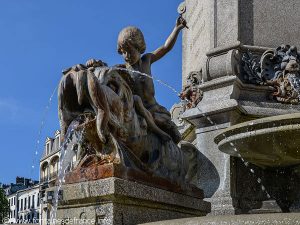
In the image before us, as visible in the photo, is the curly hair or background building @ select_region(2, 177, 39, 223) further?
background building @ select_region(2, 177, 39, 223)

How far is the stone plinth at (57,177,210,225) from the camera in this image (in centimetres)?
538

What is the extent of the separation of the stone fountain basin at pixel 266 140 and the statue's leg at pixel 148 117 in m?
1.20

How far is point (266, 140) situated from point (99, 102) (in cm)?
263

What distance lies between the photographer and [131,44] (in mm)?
6961

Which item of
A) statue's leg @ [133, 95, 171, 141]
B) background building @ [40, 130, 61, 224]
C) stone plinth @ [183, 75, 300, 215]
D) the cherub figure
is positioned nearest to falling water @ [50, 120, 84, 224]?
background building @ [40, 130, 61, 224]

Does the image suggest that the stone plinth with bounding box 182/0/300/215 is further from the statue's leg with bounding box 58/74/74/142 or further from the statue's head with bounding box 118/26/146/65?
the statue's leg with bounding box 58/74/74/142

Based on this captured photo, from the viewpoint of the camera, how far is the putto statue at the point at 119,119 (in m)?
5.70

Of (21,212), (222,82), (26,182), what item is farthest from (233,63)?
(26,182)

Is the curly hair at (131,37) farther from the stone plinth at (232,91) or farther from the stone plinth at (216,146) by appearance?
the stone plinth at (216,146)

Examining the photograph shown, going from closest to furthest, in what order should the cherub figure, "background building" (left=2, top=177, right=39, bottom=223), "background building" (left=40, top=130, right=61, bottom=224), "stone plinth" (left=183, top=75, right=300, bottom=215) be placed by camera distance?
"background building" (left=40, top=130, right=61, bottom=224), the cherub figure, "stone plinth" (left=183, top=75, right=300, bottom=215), "background building" (left=2, top=177, right=39, bottom=223)

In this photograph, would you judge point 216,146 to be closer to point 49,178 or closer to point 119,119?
point 119,119

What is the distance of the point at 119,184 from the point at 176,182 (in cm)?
125

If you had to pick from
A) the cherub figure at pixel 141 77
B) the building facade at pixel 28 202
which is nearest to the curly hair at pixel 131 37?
the cherub figure at pixel 141 77

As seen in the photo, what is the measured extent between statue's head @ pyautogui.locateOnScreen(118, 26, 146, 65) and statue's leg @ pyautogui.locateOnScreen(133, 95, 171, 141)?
781 millimetres
